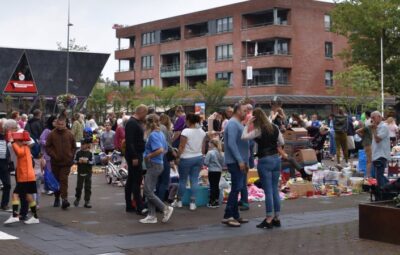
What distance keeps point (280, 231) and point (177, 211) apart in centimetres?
264

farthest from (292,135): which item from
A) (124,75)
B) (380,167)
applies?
(124,75)

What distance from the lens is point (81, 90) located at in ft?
163

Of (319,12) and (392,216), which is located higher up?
(319,12)

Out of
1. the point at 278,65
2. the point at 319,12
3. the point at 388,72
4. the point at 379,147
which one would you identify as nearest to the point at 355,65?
the point at 388,72

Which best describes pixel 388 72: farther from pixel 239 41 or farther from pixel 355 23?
pixel 239 41

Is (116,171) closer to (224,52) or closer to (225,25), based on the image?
(224,52)

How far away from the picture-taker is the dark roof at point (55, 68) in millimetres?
46312

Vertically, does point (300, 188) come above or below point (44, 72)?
below

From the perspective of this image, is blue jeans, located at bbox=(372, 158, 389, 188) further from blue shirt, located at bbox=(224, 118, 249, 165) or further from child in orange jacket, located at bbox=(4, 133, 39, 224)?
child in orange jacket, located at bbox=(4, 133, 39, 224)

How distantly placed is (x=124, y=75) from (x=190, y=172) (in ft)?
245

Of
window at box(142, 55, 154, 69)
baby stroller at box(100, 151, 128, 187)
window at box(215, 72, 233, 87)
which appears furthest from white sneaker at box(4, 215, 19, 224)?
window at box(142, 55, 154, 69)

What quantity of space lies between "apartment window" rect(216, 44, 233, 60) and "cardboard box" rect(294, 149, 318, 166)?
170 ft

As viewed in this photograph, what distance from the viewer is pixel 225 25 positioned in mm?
68250

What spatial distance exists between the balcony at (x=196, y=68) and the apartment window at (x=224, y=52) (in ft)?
9.26
